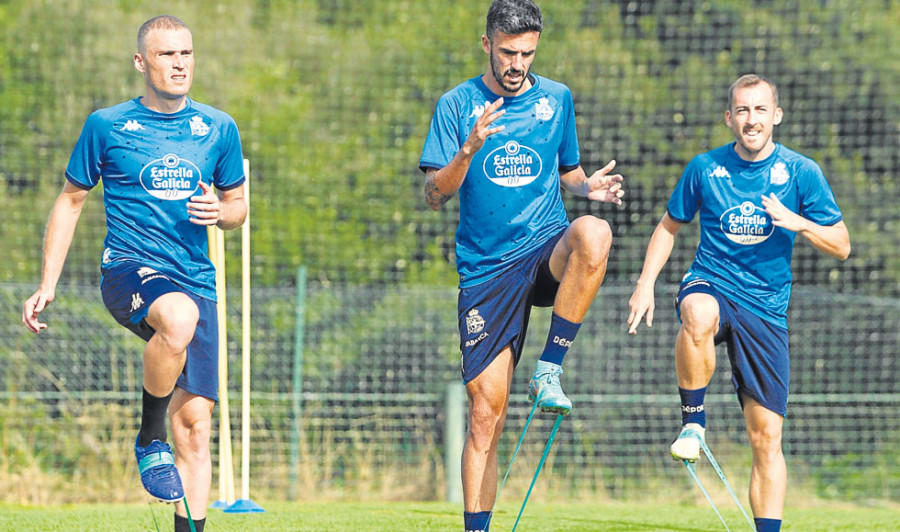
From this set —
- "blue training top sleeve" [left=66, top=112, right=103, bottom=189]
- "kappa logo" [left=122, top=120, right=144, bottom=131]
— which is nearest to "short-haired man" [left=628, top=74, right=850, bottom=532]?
"kappa logo" [left=122, top=120, right=144, bottom=131]

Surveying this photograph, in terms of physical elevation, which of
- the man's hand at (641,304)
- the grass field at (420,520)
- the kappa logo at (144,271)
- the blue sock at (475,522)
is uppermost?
the kappa logo at (144,271)

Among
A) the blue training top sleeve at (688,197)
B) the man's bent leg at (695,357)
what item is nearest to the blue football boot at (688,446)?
the man's bent leg at (695,357)

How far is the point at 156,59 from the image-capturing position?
183 inches

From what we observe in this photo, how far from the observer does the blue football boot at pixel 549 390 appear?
14.4ft

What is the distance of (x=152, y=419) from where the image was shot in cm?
452

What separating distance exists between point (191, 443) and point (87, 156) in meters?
1.28

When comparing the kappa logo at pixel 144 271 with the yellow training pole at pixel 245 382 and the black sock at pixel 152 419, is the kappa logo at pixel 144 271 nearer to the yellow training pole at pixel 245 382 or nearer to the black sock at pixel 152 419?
the black sock at pixel 152 419

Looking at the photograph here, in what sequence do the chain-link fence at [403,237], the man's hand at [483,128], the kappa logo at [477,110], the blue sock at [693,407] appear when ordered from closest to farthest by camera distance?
the man's hand at [483,128]
the kappa logo at [477,110]
the blue sock at [693,407]
the chain-link fence at [403,237]

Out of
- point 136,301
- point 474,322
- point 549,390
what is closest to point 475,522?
point 549,390

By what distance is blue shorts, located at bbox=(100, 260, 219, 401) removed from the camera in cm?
445

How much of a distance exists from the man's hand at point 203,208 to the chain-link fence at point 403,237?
537cm

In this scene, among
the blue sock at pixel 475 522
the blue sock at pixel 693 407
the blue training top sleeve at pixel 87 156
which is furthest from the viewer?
the blue sock at pixel 693 407

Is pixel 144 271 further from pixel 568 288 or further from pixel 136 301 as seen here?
pixel 568 288

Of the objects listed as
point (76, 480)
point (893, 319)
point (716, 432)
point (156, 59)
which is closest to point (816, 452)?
point (716, 432)
